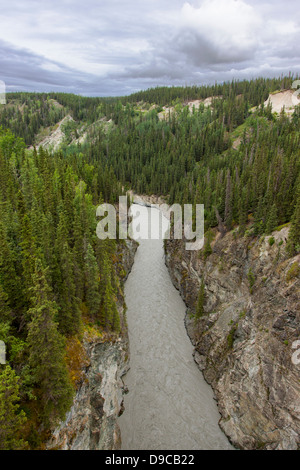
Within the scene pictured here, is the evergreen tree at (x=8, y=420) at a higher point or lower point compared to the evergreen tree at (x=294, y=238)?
lower

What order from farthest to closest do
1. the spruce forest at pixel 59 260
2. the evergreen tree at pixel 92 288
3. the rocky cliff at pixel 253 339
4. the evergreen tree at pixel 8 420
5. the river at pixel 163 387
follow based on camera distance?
the evergreen tree at pixel 92 288 → the river at pixel 163 387 → the rocky cliff at pixel 253 339 → the spruce forest at pixel 59 260 → the evergreen tree at pixel 8 420

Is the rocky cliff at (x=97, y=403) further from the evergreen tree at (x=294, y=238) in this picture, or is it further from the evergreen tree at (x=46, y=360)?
the evergreen tree at (x=294, y=238)

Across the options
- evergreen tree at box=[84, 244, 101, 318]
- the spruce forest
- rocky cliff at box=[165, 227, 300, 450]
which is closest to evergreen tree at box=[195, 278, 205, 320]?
rocky cliff at box=[165, 227, 300, 450]

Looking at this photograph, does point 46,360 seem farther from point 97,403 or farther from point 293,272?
point 293,272

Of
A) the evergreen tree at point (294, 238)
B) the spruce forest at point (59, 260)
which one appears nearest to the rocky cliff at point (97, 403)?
the spruce forest at point (59, 260)

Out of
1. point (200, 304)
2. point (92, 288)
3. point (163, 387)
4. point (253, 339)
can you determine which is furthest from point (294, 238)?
point (163, 387)

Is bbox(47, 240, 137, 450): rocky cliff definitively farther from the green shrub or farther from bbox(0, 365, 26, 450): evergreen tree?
the green shrub

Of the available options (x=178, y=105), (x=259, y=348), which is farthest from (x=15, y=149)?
(x=178, y=105)
